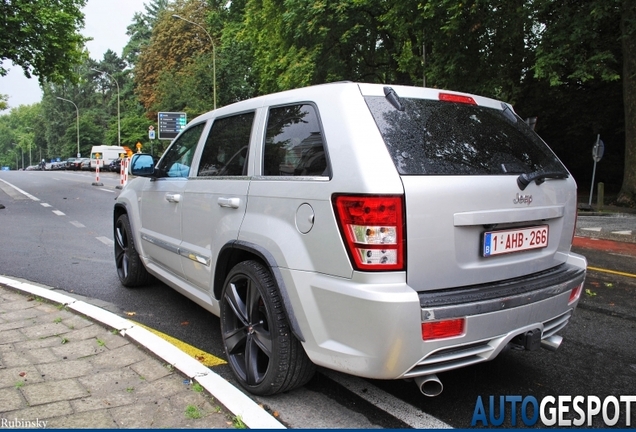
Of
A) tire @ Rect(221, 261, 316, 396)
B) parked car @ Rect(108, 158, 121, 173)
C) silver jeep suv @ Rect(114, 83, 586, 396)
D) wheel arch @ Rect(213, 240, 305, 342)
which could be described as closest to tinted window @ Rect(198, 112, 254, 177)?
silver jeep suv @ Rect(114, 83, 586, 396)

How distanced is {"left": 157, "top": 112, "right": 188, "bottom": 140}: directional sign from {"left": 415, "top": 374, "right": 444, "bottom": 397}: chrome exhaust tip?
116 ft

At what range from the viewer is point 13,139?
132500 mm

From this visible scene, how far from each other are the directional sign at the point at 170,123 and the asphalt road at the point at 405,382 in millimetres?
29603

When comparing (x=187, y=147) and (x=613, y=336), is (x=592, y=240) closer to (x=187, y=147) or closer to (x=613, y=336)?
(x=613, y=336)

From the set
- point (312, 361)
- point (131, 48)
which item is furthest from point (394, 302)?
point (131, 48)

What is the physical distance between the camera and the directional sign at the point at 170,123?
117 feet

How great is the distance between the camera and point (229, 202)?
3.15m

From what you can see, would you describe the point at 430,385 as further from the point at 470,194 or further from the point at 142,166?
the point at 142,166

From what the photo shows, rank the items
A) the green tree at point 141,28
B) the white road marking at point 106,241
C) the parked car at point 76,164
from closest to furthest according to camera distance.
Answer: the white road marking at point 106,241, the parked car at point 76,164, the green tree at point 141,28

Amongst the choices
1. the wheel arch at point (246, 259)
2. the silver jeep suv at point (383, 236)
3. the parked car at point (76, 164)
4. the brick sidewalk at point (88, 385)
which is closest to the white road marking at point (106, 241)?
the brick sidewalk at point (88, 385)

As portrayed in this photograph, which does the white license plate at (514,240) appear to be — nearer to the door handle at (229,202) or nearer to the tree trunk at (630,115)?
the door handle at (229,202)

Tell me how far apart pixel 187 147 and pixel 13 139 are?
152595 mm

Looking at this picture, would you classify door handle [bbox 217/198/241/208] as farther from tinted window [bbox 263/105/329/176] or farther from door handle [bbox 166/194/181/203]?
door handle [bbox 166/194/181/203]

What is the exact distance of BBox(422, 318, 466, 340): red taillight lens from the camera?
227cm
